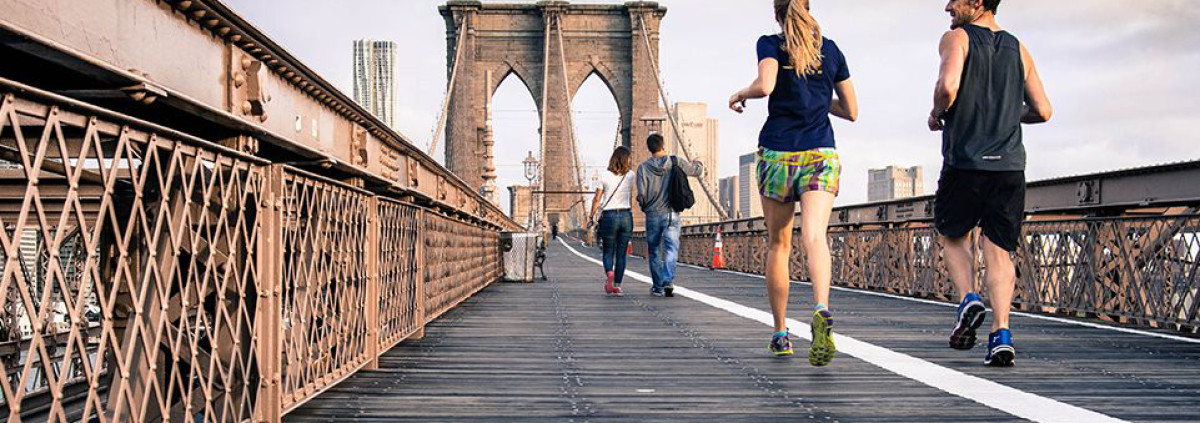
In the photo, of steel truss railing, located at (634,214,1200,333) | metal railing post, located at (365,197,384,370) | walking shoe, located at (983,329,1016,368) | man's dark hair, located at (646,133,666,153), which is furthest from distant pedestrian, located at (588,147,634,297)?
walking shoe, located at (983,329,1016,368)

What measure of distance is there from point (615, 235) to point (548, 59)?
62592mm

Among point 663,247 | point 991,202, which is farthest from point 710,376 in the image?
point 663,247

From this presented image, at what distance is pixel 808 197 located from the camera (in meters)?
4.96

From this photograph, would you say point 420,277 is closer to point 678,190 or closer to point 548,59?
point 678,190

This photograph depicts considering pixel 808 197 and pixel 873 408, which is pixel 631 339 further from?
pixel 873 408

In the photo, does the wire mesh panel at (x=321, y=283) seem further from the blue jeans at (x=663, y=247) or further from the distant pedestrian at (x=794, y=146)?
the blue jeans at (x=663, y=247)

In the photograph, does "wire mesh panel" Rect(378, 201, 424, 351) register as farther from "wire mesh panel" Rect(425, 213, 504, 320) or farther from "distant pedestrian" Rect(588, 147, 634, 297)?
"distant pedestrian" Rect(588, 147, 634, 297)

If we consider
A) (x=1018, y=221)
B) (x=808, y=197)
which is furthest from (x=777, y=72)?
(x=1018, y=221)

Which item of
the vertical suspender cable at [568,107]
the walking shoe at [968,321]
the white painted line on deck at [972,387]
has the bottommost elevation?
the white painted line on deck at [972,387]

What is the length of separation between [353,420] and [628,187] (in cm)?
751

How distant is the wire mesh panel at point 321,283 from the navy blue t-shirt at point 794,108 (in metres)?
1.92

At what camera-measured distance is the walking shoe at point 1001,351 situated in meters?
4.56

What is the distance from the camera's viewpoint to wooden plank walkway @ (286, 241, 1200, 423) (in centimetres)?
348

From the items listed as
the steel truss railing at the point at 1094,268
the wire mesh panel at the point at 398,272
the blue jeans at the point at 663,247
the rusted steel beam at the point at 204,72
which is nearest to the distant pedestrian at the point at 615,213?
the blue jeans at the point at 663,247
